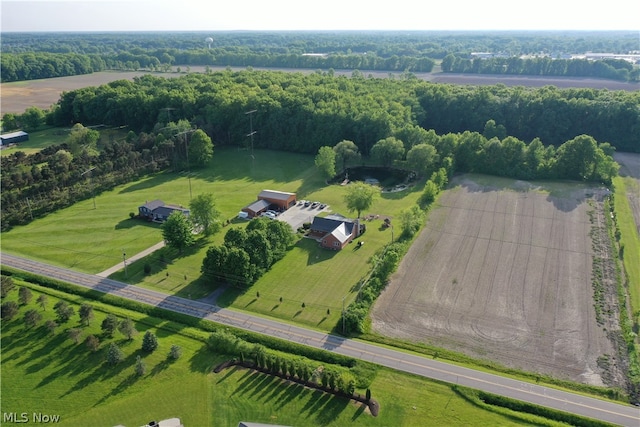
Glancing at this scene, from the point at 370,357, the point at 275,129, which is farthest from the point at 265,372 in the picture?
the point at 275,129

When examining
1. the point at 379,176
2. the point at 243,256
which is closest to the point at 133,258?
the point at 243,256

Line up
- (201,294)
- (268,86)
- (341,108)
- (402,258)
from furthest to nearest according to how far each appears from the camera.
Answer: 1. (268,86)
2. (341,108)
3. (402,258)
4. (201,294)

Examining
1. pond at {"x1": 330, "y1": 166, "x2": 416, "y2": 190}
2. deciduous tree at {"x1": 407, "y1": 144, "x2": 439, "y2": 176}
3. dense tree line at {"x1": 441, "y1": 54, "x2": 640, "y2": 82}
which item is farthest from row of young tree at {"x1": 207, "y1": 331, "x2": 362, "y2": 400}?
dense tree line at {"x1": 441, "y1": 54, "x2": 640, "y2": 82}

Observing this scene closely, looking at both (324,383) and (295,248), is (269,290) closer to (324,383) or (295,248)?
(295,248)

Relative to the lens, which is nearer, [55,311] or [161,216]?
[55,311]

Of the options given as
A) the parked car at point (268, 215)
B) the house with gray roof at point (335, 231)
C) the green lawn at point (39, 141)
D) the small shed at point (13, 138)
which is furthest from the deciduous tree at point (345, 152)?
the small shed at point (13, 138)
